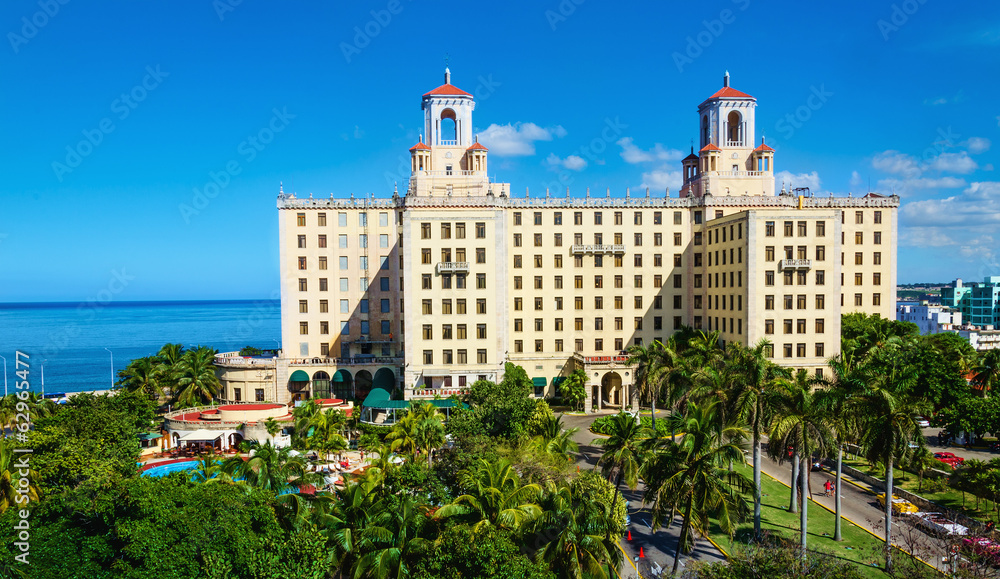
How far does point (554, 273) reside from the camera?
8206cm

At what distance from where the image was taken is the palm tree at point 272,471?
105 feet

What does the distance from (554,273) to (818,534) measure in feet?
161

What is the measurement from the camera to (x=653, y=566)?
3244cm

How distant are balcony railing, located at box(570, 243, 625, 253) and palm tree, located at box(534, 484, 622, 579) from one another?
5670cm

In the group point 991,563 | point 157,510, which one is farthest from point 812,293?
point 157,510

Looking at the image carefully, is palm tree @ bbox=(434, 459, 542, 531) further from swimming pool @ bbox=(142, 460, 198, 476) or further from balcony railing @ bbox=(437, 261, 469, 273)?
balcony railing @ bbox=(437, 261, 469, 273)

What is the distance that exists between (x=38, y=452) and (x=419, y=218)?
4463cm

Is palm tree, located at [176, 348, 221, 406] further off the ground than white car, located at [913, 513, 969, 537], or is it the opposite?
palm tree, located at [176, 348, 221, 406]

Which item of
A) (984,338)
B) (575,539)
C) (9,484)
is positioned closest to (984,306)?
(984,338)

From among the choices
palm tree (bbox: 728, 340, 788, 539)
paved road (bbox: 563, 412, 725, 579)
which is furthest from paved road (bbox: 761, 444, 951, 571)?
paved road (bbox: 563, 412, 725, 579)

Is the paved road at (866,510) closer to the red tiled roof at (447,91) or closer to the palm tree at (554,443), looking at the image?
the palm tree at (554,443)

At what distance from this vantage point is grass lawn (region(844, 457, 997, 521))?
39.9 metres

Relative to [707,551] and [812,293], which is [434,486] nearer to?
[707,551]

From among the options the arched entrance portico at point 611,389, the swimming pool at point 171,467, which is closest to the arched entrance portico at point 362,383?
the swimming pool at point 171,467
